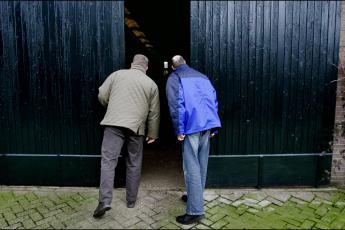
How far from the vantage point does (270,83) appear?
4.95 metres

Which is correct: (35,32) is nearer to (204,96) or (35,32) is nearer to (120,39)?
(120,39)

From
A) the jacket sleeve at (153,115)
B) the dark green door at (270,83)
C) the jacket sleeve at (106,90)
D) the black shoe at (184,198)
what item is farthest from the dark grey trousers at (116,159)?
the dark green door at (270,83)

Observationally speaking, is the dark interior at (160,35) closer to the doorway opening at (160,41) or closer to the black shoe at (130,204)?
the doorway opening at (160,41)

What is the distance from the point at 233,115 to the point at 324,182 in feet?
5.47

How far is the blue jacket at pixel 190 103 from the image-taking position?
13.0ft

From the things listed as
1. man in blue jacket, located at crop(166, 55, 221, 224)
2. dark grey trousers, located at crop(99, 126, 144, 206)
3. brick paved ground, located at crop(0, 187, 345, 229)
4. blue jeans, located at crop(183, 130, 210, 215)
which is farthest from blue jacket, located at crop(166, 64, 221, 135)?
brick paved ground, located at crop(0, 187, 345, 229)

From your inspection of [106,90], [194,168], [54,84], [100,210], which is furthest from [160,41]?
[100,210]

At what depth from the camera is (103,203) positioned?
13.8 ft

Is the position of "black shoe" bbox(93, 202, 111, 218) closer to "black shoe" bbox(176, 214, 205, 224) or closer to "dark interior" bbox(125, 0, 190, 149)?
"black shoe" bbox(176, 214, 205, 224)

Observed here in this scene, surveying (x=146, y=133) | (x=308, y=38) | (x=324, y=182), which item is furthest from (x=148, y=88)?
(x=324, y=182)

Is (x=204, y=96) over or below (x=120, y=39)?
below

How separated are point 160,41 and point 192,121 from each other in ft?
18.1

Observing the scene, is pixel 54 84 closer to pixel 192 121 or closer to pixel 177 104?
pixel 177 104

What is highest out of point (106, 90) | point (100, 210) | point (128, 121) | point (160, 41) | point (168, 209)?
point (160, 41)
